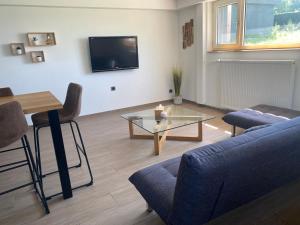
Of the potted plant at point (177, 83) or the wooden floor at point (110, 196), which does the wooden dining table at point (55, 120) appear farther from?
the potted plant at point (177, 83)

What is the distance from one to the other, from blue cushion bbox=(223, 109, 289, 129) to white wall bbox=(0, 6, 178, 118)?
2574 mm

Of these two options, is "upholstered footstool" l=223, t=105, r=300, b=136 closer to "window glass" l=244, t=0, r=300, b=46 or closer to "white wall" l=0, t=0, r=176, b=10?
"window glass" l=244, t=0, r=300, b=46

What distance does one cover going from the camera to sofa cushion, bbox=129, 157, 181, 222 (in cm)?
133

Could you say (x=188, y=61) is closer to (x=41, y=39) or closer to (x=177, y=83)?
(x=177, y=83)

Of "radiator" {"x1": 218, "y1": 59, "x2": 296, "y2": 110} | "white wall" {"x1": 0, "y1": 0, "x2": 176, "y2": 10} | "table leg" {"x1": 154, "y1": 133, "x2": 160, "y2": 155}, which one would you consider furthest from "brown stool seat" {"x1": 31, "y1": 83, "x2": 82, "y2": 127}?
"radiator" {"x1": 218, "y1": 59, "x2": 296, "y2": 110}

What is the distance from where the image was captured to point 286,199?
38.4 inches

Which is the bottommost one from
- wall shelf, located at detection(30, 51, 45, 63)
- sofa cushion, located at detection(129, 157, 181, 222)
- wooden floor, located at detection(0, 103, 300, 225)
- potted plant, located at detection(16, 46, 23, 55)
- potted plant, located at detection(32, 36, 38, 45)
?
wooden floor, located at detection(0, 103, 300, 225)

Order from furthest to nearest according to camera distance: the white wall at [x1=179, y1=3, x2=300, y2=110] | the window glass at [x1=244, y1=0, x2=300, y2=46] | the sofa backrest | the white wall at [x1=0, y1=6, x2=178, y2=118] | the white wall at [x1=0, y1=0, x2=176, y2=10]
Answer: the white wall at [x1=179, y1=3, x2=300, y2=110] < the white wall at [x1=0, y1=6, x2=178, y2=118] < the white wall at [x1=0, y1=0, x2=176, y2=10] < the window glass at [x1=244, y1=0, x2=300, y2=46] < the sofa backrest

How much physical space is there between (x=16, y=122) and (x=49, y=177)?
1.09 m

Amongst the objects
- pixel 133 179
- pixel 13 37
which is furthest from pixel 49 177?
pixel 13 37

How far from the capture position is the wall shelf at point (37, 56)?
406cm

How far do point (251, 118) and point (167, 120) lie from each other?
1049 millimetres

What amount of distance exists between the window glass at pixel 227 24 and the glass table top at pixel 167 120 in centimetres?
189

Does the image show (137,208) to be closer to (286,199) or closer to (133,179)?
(133,179)
